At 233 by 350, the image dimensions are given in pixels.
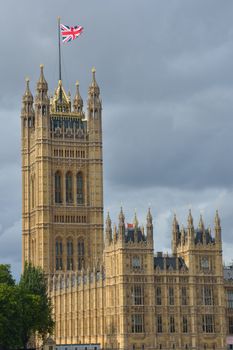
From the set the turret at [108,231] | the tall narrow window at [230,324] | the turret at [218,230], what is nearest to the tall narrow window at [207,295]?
the turret at [218,230]

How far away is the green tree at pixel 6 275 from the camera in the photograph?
143250 mm

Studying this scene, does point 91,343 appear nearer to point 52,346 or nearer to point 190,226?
point 52,346

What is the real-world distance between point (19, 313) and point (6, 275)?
16.0 meters

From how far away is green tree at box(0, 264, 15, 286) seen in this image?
14325cm

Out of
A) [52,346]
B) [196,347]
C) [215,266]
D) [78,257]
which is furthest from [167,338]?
[78,257]

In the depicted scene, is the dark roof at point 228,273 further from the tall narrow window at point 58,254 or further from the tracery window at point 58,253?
the tracery window at point 58,253

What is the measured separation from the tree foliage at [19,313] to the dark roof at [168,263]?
17735 millimetres

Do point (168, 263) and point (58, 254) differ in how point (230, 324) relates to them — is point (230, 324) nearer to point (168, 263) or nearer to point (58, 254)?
point (168, 263)

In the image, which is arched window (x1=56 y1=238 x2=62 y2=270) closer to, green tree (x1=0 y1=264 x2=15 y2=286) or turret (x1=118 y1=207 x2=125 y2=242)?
green tree (x1=0 y1=264 x2=15 y2=286)

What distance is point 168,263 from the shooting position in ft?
465

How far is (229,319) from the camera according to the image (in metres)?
147

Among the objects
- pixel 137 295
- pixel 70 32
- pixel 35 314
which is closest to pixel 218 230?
pixel 137 295

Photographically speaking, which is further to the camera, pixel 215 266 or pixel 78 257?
pixel 78 257

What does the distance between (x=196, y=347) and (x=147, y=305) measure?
9.62m
